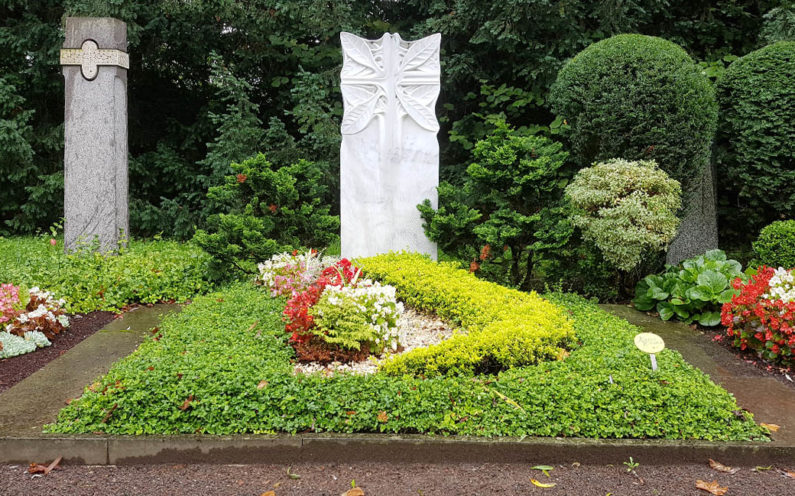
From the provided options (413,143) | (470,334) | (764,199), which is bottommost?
(470,334)

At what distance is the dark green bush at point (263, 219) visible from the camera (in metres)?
6.63

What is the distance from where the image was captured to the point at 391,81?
257 inches

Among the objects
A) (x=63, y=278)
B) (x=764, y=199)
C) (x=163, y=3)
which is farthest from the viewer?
(x=163, y=3)

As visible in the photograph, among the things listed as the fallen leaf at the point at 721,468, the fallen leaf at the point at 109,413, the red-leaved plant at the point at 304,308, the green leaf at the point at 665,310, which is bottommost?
the fallen leaf at the point at 721,468

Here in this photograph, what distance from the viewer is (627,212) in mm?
Result: 5785

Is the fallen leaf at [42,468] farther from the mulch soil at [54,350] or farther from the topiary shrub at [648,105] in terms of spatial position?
the topiary shrub at [648,105]

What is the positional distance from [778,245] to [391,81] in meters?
4.20

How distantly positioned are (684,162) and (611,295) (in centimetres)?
151

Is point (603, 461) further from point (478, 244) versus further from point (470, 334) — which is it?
point (478, 244)

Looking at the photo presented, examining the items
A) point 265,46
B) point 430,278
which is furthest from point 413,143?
point 265,46

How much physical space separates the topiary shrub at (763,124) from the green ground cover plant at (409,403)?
414cm

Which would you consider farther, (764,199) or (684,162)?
(764,199)

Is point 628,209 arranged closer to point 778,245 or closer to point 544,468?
point 778,245

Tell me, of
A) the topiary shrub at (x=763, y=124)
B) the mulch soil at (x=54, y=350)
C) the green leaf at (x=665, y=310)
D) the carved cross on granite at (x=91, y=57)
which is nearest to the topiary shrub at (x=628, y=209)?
the green leaf at (x=665, y=310)
